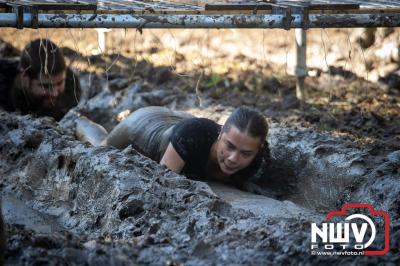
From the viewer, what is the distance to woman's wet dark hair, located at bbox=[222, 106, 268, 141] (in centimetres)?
669

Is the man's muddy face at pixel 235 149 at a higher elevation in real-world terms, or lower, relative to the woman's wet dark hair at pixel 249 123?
lower

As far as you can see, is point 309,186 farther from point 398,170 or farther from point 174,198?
point 174,198

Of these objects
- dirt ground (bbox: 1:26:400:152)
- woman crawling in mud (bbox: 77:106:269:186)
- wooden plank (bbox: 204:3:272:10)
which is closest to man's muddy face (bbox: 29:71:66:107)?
dirt ground (bbox: 1:26:400:152)

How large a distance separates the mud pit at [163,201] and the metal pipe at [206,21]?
1.03 meters

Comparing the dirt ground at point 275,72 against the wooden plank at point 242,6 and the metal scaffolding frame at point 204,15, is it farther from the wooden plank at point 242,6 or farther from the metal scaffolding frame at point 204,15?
the wooden plank at point 242,6

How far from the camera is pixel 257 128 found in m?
6.71

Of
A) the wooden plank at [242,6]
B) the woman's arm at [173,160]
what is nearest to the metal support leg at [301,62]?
the woman's arm at [173,160]

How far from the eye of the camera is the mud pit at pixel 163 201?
4254mm

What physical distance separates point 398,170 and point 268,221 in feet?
5.57

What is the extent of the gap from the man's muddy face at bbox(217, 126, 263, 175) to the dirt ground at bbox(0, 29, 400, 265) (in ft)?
0.91

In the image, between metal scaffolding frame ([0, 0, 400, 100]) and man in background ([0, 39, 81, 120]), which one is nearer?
metal scaffolding frame ([0, 0, 400, 100])

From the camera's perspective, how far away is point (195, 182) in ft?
18.4

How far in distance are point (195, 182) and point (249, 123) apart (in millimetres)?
1263

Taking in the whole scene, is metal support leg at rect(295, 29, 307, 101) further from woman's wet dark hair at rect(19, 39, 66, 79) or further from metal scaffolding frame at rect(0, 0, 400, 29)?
woman's wet dark hair at rect(19, 39, 66, 79)
